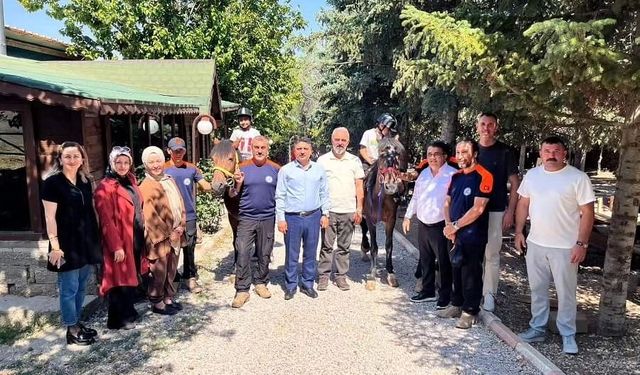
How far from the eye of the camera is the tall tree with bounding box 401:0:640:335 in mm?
3682

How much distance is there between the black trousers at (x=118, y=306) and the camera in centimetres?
483

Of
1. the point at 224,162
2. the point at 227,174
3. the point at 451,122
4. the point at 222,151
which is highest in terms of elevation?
the point at 451,122

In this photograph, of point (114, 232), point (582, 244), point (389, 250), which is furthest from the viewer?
point (389, 250)

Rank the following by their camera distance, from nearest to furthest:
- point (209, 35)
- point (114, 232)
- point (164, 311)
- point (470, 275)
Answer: point (114, 232) → point (470, 275) → point (164, 311) → point (209, 35)

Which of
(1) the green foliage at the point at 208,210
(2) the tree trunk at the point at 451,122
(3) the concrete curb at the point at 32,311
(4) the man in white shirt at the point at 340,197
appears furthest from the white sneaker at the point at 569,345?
(2) the tree trunk at the point at 451,122

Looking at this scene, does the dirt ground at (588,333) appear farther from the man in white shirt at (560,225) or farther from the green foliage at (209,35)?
the green foliage at (209,35)

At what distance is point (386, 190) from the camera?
587 cm

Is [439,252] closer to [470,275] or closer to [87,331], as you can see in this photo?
[470,275]

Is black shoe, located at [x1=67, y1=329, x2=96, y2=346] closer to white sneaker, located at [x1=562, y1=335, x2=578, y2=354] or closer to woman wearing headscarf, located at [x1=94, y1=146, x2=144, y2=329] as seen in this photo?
woman wearing headscarf, located at [x1=94, y1=146, x2=144, y2=329]

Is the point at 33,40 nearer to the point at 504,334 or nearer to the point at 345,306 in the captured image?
the point at 345,306

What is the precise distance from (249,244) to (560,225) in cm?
331

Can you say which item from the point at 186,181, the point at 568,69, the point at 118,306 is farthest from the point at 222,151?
the point at 568,69

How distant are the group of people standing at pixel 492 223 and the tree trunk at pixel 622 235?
2.70ft

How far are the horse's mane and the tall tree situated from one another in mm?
2211
